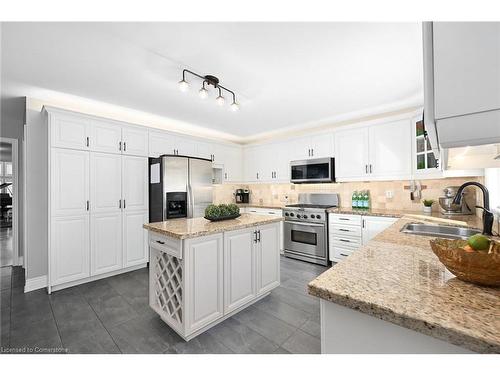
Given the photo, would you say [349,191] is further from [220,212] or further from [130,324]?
[130,324]

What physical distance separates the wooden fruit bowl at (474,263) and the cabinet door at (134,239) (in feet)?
11.5

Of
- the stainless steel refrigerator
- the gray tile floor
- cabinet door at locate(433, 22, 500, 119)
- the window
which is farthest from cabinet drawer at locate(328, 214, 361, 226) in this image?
cabinet door at locate(433, 22, 500, 119)

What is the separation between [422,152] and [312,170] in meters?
1.55

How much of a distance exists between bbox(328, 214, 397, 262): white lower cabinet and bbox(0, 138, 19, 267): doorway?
523 cm

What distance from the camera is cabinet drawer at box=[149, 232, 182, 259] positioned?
5.68ft

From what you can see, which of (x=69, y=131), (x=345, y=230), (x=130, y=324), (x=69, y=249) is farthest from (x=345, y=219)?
(x=69, y=131)

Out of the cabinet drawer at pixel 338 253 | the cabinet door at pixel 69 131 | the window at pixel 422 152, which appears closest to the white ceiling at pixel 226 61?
the cabinet door at pixel 69 131

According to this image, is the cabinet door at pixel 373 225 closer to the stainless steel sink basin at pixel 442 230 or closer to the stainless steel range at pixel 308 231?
the stainless steel range at pixel 308 231

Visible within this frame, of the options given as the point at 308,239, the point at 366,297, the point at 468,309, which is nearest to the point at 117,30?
the point at 366,297

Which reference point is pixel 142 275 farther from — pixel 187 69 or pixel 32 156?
pixel 187 69

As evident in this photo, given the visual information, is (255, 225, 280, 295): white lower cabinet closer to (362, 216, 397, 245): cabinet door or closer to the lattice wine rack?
the lattice wine rack

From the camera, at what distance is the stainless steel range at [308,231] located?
11.6 ft

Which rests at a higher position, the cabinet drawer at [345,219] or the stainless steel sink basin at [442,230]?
the stainless steel sink basin at [442,230]
